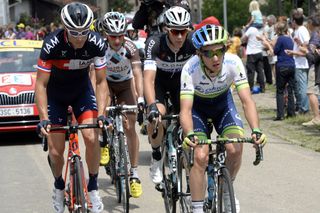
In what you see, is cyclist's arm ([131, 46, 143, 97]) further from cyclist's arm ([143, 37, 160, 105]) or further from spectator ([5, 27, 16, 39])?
spectator ([5, 27, 16, 39])

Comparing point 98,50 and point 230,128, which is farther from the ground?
point 98,50

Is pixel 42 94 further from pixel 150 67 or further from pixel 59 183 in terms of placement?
pixel 150 67

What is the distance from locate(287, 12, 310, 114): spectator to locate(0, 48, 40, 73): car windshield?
517 cm

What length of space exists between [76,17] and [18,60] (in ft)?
27.8

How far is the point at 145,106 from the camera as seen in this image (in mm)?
8164

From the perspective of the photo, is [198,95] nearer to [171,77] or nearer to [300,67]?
[171,77]

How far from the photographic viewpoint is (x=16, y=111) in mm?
13820

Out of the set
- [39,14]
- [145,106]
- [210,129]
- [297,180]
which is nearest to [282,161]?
[297,180]

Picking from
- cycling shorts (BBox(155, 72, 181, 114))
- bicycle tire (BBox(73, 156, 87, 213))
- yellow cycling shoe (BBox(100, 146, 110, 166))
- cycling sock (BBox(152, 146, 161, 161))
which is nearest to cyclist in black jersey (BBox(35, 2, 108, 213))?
bicycle tire (BBox(73, 156, 87, 213))

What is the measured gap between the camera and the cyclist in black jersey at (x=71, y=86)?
22.9 ft

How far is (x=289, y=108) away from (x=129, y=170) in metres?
7.83

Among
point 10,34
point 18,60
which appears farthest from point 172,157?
point 10,34

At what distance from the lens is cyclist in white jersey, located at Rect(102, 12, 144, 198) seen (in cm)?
863

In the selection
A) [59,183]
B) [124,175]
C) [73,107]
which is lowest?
[124,175]
